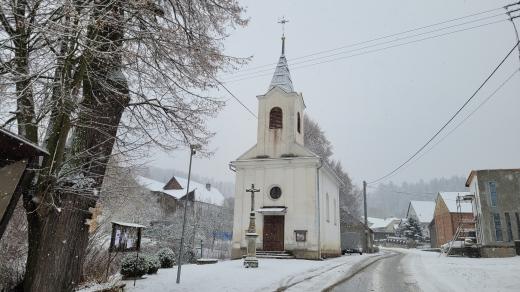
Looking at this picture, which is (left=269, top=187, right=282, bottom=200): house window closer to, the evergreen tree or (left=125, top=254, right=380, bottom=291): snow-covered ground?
(left=125, top=254, right=380, bottom=291): snow-covered ground

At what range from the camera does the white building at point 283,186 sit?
2261cm

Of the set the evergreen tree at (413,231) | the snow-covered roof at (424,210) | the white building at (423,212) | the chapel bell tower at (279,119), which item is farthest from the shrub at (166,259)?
the snow-covered roof at (424,210)

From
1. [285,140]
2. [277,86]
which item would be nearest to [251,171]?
[285,140]

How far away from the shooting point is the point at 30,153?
4.27 metres

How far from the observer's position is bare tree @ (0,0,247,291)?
4.91m

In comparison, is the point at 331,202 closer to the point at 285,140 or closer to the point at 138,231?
the point at 285,140

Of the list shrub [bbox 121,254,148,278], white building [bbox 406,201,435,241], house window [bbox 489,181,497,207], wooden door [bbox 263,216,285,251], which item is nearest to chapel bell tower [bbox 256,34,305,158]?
wooden door [bbox 263,216,285,251]

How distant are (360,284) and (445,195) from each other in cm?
4506

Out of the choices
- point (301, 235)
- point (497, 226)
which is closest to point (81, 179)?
point (301, 235)

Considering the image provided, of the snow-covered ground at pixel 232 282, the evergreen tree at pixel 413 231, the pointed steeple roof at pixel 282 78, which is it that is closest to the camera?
the snow-covered ground at pixel 232 282

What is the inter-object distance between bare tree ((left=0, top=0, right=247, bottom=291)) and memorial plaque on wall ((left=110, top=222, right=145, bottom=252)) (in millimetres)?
2628

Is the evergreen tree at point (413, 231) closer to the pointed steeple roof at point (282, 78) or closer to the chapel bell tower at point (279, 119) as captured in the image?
the chapel bell tower at point (279, 119)

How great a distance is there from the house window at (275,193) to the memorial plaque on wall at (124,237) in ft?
47.4

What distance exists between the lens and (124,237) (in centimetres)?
916
